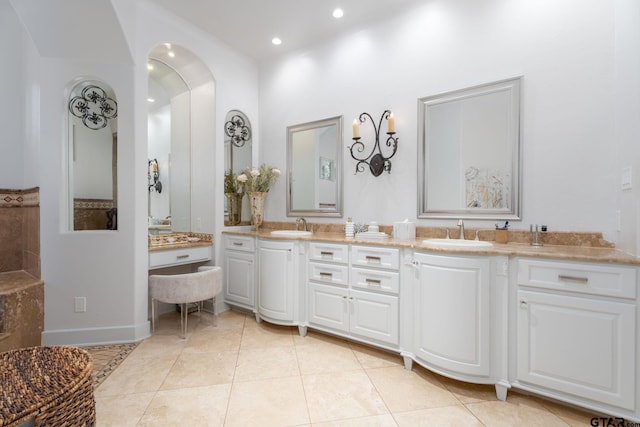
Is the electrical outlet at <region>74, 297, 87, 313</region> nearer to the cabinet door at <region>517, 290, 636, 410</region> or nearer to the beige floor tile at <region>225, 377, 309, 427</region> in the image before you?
the beige floor tile at <region>225, 377, 309, 427</region>

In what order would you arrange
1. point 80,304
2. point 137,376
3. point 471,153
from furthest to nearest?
point 80,304
point 471,153
point 137,376

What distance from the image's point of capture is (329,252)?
2.60 m

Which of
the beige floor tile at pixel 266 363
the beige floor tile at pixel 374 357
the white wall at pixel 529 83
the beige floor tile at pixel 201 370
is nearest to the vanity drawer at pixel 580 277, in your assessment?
the white wall at pixel 529 83

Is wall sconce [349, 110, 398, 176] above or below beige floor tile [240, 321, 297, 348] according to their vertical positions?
above

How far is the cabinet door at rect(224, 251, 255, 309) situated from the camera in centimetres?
314

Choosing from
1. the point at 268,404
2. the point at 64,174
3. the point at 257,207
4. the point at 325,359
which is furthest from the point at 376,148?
the point at 64,174

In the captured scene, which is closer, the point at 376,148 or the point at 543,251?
the point at 543,251

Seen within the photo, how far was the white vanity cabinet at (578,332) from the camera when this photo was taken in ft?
5.05

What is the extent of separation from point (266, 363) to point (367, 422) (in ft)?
2.98

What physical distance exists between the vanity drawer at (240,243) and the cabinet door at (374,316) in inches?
47.1

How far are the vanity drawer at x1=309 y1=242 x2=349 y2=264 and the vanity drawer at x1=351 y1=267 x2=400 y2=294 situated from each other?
138mm

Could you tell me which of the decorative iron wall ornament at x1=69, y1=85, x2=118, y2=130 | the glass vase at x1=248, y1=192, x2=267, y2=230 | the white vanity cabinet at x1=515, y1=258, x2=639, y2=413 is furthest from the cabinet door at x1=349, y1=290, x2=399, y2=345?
the decorative iron wall ornament at x1=69, y1=85, x2=118, y2=130

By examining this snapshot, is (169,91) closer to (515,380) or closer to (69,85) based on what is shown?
(69,85)

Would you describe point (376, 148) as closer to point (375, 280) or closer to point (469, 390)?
point (375, 280)
